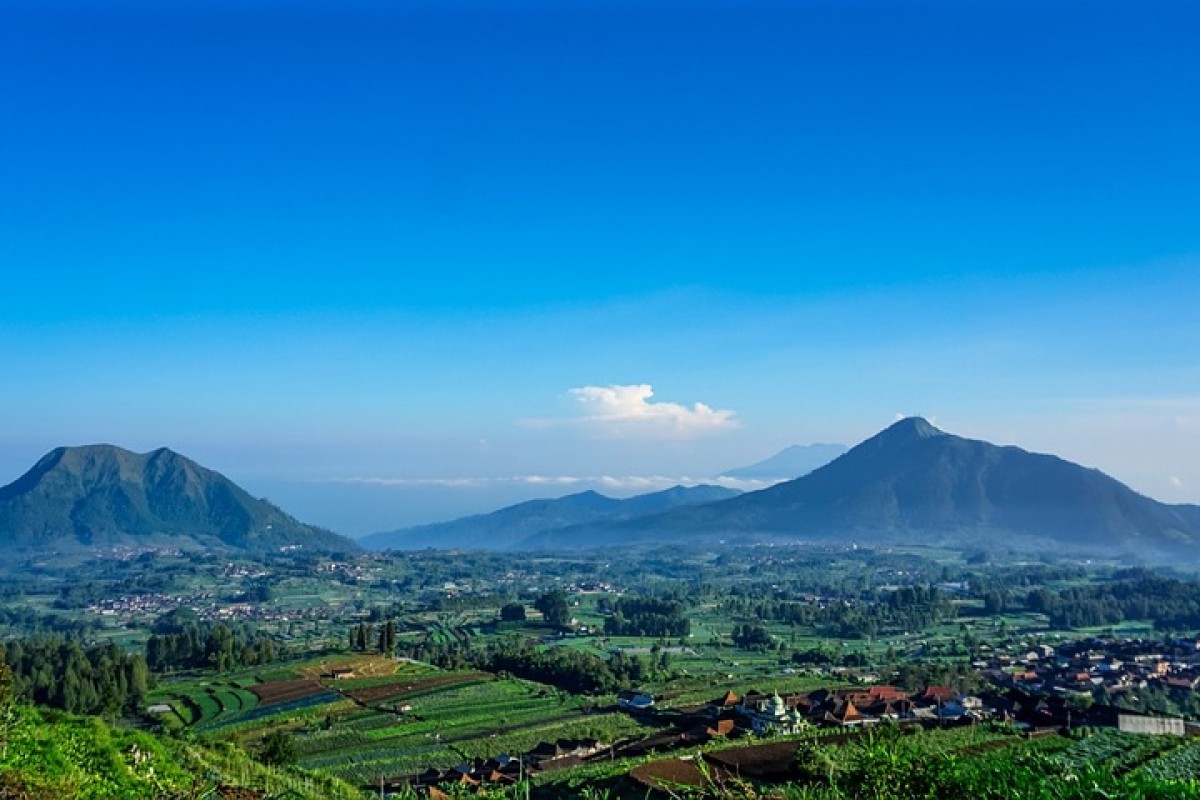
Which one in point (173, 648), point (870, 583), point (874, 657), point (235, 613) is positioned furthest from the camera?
point (870, 583)

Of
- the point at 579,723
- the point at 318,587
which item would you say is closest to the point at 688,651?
the point at 579,723

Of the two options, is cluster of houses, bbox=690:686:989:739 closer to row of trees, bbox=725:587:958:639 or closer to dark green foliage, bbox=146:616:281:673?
dark green foliage, bbox=146:616:281:673

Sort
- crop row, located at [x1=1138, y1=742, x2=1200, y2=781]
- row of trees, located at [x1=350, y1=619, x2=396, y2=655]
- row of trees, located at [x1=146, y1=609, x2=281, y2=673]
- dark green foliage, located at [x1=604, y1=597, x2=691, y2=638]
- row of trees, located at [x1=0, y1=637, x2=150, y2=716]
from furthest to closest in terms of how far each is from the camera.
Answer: dark green foliage, located at [x1=604, y1=597, x2=691, y2=638] < row of trees, located at [x1=350, y1=619, x2=396, y2=655] < row of trees, located at [x1=146, y1=609, x2=281, y2=673] < row of trees, located at [x1=0, y1=637, x2=150, y2=716] < crop row, located at [x1=1138, y1=742, x2=1200, y2=781]

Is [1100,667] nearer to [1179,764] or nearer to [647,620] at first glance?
[647,620]

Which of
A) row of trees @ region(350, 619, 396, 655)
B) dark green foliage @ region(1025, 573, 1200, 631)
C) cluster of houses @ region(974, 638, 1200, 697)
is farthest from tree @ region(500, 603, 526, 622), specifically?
dark green foliage @ region(1025, 573, 1200, 631)

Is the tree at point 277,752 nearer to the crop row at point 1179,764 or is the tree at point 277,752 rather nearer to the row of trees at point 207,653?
the crop row at point 1179,764

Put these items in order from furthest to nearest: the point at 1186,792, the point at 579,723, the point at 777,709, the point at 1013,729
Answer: the point at 579,723 < the point at 777,709 < the point at 1013,729 < the point at 1186,792

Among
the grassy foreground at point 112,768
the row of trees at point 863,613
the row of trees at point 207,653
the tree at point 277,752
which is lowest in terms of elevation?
the row of trees at point 863,613

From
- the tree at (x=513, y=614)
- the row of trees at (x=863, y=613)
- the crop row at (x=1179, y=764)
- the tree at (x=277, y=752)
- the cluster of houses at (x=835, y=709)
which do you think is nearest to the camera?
the crop row at (x=1179, y=764)

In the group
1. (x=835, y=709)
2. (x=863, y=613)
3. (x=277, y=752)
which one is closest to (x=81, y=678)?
(x=277, y=752)

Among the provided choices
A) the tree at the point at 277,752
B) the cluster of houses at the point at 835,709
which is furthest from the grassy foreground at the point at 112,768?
the cluster of houses at the point at 835,709

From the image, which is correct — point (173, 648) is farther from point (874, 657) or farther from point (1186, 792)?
point (1186, 792)
